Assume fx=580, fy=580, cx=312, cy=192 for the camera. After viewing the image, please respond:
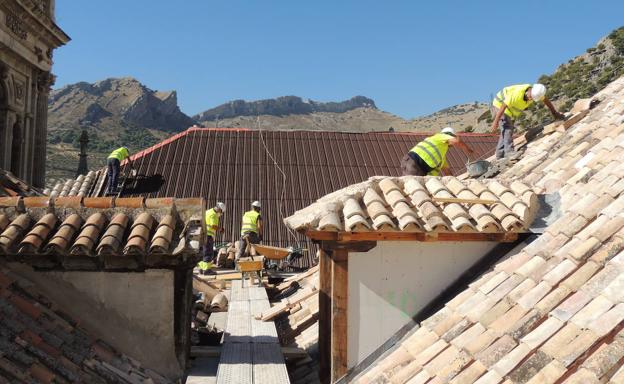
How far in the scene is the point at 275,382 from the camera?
15.9 ft

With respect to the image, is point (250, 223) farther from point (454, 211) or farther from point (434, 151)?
point (454, 211)

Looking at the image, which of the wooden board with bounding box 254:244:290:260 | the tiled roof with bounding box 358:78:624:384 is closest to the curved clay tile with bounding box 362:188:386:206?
the tiled roof with bounding box 358:78:624:384

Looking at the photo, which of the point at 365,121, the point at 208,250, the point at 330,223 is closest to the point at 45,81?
the point at 208,250

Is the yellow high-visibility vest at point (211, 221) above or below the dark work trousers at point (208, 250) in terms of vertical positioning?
above

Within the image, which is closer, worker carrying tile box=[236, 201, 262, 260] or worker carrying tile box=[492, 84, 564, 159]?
worker carrying tile box=[492, 84, 564, 159]

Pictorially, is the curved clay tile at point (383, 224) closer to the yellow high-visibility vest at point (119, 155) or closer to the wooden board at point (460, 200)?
the wooden board at point (460, 200)

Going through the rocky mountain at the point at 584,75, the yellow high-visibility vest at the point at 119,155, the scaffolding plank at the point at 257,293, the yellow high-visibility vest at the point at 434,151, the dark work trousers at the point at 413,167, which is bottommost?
the scaffolding plank at the point at 257,293

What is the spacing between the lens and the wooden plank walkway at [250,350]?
4953 millimetres

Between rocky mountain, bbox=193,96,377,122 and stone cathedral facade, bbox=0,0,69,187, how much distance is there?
9047 centimetres

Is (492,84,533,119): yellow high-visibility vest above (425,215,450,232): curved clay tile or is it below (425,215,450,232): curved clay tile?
Result: above

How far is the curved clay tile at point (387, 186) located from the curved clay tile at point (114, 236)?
235 centimetres

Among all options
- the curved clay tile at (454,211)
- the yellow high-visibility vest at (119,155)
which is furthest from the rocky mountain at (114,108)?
the curved clay tile at (454,211)

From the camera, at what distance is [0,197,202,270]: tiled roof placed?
476cm

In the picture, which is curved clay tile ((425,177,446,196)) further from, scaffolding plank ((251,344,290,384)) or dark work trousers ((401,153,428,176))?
dark work trousers ((401,153,428,176))
